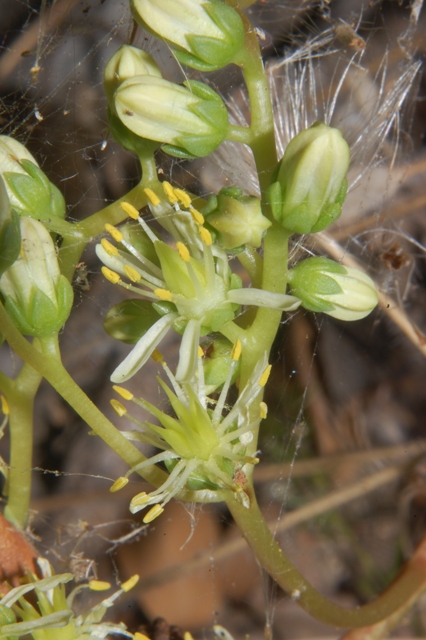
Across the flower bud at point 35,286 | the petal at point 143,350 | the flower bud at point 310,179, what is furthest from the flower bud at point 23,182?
the flower bud at point 310,179

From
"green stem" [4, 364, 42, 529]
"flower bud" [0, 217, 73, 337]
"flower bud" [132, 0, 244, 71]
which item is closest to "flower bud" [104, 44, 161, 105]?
"flower bud" [132, 0, 244, 71]

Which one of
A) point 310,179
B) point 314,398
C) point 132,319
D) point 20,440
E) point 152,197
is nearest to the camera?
point 310,179

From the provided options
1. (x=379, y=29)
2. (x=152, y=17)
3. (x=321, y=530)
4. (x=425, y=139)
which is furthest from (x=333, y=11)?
(x=321, y=530)

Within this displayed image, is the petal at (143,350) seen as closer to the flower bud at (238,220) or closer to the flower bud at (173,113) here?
the flower bud at (238,220)

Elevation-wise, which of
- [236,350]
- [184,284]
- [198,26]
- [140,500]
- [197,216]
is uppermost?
[198,26]

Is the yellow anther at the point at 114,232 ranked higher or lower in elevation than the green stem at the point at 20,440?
higher

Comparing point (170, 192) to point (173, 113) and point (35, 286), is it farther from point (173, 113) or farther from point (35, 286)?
point (35, 286)

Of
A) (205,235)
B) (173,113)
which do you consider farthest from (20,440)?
(173,113)
